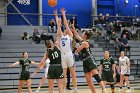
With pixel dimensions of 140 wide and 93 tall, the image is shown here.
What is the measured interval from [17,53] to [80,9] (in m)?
11.2

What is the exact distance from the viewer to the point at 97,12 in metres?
32.6

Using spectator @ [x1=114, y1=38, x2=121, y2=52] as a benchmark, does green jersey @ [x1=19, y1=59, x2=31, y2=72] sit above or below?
below

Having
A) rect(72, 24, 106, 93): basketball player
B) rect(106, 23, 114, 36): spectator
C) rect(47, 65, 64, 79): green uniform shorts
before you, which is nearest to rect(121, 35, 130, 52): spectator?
rect(106, 23, 114, 36): spectator

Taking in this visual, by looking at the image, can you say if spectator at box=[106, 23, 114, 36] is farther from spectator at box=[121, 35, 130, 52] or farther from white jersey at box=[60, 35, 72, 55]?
white jersey at box=[60, 35, 72, 55]

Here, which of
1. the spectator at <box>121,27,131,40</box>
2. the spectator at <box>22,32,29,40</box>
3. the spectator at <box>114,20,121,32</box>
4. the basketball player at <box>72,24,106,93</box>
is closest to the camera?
the basketball player at <box>72,24,106,93</box>

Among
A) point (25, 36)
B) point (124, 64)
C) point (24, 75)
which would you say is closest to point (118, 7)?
point (25, 36)

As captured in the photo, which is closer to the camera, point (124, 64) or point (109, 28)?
point (124, 64)

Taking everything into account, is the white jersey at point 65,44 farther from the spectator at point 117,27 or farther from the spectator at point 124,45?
the spectator at point 117,27

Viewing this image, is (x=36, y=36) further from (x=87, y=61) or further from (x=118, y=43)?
(x=87, y=61)

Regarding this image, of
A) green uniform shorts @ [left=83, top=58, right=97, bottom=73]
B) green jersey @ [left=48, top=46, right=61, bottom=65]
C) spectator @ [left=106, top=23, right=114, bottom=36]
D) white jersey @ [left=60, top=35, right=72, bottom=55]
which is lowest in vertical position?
green uniform shorts @ [left=83, top=58, right=97, bottom=73]

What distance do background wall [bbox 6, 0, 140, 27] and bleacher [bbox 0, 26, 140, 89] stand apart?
296 cm

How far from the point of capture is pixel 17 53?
73.8 ft

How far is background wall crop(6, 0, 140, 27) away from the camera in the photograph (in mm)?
29562

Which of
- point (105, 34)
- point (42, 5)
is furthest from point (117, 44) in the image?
point (42, 5)
